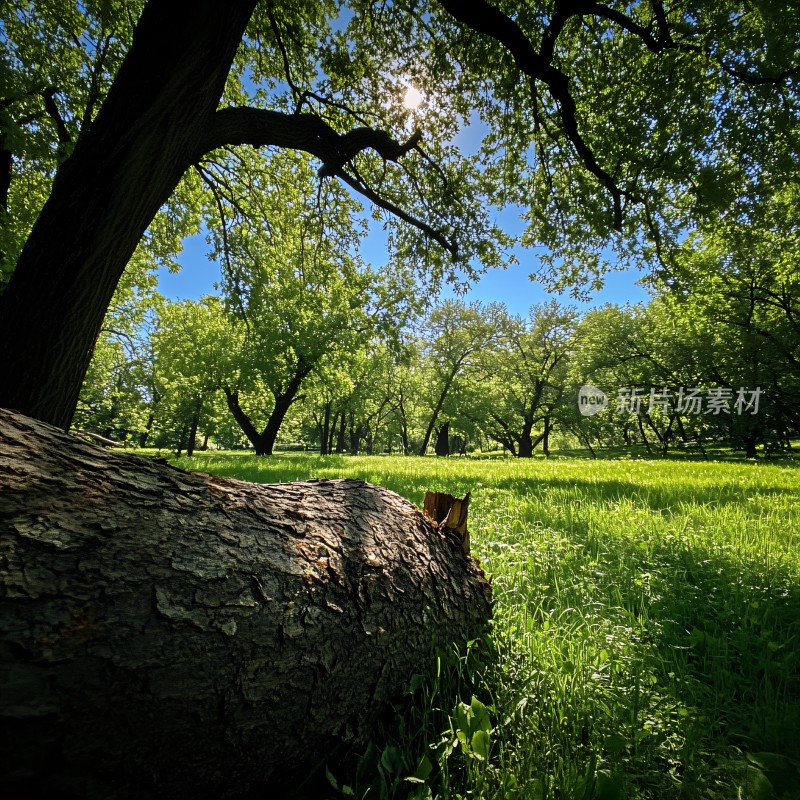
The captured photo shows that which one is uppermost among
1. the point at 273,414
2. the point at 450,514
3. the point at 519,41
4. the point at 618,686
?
the point at 519,41

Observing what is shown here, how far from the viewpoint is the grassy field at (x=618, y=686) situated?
1.33 meters

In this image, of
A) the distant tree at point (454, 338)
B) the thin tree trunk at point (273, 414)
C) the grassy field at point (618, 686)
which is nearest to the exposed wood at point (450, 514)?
the grassy field at point (618, 686)

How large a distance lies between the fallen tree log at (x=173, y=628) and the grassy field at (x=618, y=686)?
28cm

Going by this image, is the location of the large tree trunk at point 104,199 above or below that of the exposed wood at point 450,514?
above

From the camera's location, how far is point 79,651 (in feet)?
3.00

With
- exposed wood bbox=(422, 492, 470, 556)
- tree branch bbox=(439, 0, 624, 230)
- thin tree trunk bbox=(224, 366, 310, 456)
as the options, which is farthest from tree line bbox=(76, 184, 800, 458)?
exposed wood bbox=(422, 492, 470, 556)

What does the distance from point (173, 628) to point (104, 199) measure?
3396mm

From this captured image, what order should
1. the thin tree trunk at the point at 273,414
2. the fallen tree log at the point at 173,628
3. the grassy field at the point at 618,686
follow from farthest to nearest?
the thin tree trunk at the point at 273,414, the grassy field at the point at 618,686, the fallen tree log at the point at 173,628

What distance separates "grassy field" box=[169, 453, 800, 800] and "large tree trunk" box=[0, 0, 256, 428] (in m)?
3.42

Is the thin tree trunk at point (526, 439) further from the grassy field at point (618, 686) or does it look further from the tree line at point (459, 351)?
the grassy field at point (618, 686)

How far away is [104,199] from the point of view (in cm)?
286

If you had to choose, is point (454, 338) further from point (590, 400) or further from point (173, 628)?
point (173, 628)

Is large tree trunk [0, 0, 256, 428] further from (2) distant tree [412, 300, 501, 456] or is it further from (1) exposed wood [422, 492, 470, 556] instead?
(2) distant tree [412, 300, 501, 456]

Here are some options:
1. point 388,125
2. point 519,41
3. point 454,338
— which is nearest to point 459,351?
point 454,338
